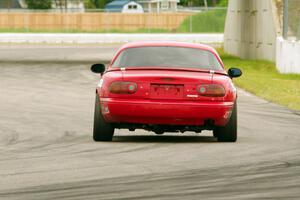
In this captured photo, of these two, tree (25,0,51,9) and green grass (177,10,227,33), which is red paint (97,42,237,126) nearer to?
green grass (177,10,227,33)

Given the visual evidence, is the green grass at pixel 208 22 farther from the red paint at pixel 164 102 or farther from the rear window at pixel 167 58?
the red paint at pixel 164 102

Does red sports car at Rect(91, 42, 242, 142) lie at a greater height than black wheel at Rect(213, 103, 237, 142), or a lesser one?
greater

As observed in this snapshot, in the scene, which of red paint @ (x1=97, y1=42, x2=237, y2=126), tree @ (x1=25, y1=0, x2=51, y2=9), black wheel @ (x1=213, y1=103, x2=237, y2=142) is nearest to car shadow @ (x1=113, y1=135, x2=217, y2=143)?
black wheel @ (x1=213, y1=103, x2=237, y2=142)

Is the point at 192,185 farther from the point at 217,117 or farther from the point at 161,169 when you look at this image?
the point at 217,117

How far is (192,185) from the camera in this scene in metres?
9.92

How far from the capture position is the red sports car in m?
13.5

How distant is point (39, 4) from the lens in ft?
404

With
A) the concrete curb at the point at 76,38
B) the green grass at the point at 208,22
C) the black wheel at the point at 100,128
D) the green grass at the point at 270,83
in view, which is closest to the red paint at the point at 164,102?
the black wheel at the point at 100,128

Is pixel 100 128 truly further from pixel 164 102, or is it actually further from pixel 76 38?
pixel 76 38

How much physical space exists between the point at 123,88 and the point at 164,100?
20.3 inches

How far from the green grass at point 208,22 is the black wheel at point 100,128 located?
232 feet

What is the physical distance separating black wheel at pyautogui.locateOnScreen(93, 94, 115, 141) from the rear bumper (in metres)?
0.25

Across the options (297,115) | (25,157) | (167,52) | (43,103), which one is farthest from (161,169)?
(43,103)

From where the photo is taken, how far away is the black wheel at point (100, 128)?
13.9 m
